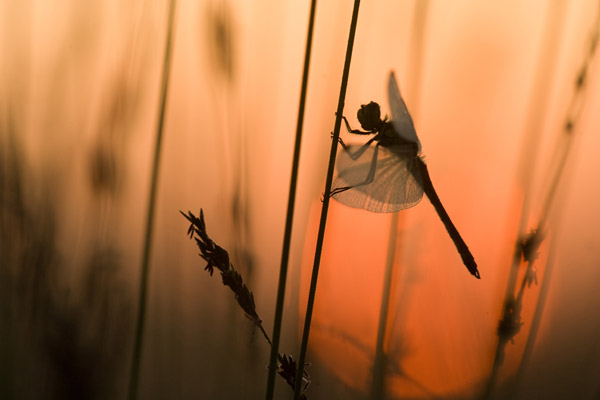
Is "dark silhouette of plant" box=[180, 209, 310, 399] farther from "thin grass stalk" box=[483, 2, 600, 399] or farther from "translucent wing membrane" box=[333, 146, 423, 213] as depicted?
"thin grass stalk" box=[483, 2, 600, 399]

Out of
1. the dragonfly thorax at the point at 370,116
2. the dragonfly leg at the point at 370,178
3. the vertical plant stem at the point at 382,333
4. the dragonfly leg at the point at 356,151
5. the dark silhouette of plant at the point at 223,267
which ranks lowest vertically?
the vertical plant stem at the point at 382,333

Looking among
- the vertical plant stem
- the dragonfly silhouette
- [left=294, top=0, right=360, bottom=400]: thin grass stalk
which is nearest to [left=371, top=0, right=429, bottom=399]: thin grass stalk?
the vertical plant stem

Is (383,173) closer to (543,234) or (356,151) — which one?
(356,151)

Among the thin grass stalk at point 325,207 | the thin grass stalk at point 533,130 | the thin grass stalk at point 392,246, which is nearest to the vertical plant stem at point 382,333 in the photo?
the thin grass stalk at point 392,246

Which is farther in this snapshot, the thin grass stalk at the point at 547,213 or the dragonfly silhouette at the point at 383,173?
the thin grass stalk at the point at 547,213

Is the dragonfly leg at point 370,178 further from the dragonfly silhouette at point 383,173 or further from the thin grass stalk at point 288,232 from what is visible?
the thin grass stalk at point 288,232

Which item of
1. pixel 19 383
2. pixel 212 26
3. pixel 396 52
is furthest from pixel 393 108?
pixel 19 383

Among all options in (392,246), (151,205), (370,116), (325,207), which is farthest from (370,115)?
(151,205)

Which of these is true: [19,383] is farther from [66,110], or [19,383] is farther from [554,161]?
[554,161]

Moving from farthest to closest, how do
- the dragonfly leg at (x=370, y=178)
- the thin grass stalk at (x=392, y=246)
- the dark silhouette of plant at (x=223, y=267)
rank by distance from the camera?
the thin grass stalk at (x=392, y=246), the dragonfly leg at (x=370, y=178), the dark silhouette of plant at (x=223, y=267)
